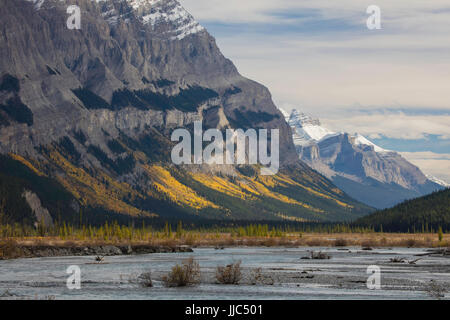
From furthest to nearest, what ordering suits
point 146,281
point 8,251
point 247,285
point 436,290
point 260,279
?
point 8,251 → point 260,279 → point 146,281 → point 247,285 → point 436,290

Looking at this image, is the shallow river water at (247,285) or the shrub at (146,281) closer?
the shallow river water at (247,285)

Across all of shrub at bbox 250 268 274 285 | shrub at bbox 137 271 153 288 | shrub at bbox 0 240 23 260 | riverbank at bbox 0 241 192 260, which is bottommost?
riverbank at bbox 0 241 192 260

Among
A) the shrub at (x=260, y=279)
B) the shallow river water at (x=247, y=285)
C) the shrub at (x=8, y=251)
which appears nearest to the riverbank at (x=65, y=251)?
the shrub at (x=8, y=251)

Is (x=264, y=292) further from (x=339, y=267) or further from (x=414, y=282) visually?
(x=339, y=267)

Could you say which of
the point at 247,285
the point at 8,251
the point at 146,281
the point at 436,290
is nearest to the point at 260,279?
the point at 247,285

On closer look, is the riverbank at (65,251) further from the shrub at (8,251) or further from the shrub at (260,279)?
the shrub at (260,279)

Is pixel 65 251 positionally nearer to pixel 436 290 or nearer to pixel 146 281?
pixel 146 281

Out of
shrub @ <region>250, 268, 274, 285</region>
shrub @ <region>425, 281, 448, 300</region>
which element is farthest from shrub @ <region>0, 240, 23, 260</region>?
shrub @ <region>425, 281, 448, 300</region>

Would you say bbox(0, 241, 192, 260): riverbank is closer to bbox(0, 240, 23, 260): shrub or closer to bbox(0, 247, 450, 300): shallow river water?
bbox(0, 240, 23, 260): shrub

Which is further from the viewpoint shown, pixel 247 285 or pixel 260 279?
pixel 260 279
